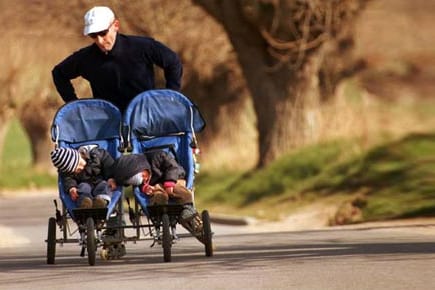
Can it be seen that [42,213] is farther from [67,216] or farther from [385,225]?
[67,216]

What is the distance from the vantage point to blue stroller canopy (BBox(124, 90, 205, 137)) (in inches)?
529

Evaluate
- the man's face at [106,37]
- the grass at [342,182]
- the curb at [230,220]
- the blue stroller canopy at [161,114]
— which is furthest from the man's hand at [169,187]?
the curb at [230,220]

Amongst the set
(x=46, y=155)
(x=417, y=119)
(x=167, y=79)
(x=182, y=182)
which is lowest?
(x=182, y=182)

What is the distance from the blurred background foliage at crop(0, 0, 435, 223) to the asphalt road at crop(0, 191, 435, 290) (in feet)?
16.5

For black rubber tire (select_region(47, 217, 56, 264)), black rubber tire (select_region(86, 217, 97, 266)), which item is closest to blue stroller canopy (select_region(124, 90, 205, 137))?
black rubber tire (select_region(86, 217, 97, 266))

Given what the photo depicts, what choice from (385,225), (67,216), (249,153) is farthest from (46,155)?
(67,216)

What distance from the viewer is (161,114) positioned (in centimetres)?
1352

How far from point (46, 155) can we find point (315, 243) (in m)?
45.4

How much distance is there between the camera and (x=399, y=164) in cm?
2450

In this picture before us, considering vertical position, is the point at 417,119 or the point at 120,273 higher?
the point at 417,119

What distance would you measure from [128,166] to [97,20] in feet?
4.08

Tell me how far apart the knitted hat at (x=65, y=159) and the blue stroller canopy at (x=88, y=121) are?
1.57 feet

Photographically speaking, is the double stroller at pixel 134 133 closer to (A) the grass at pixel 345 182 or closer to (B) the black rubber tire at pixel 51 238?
(B) the black rubber tire at pixel 51 238

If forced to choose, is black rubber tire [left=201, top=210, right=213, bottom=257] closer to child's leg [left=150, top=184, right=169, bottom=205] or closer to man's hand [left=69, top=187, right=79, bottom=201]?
child's leg [left=150, top=184, right=169, bottom=205]
